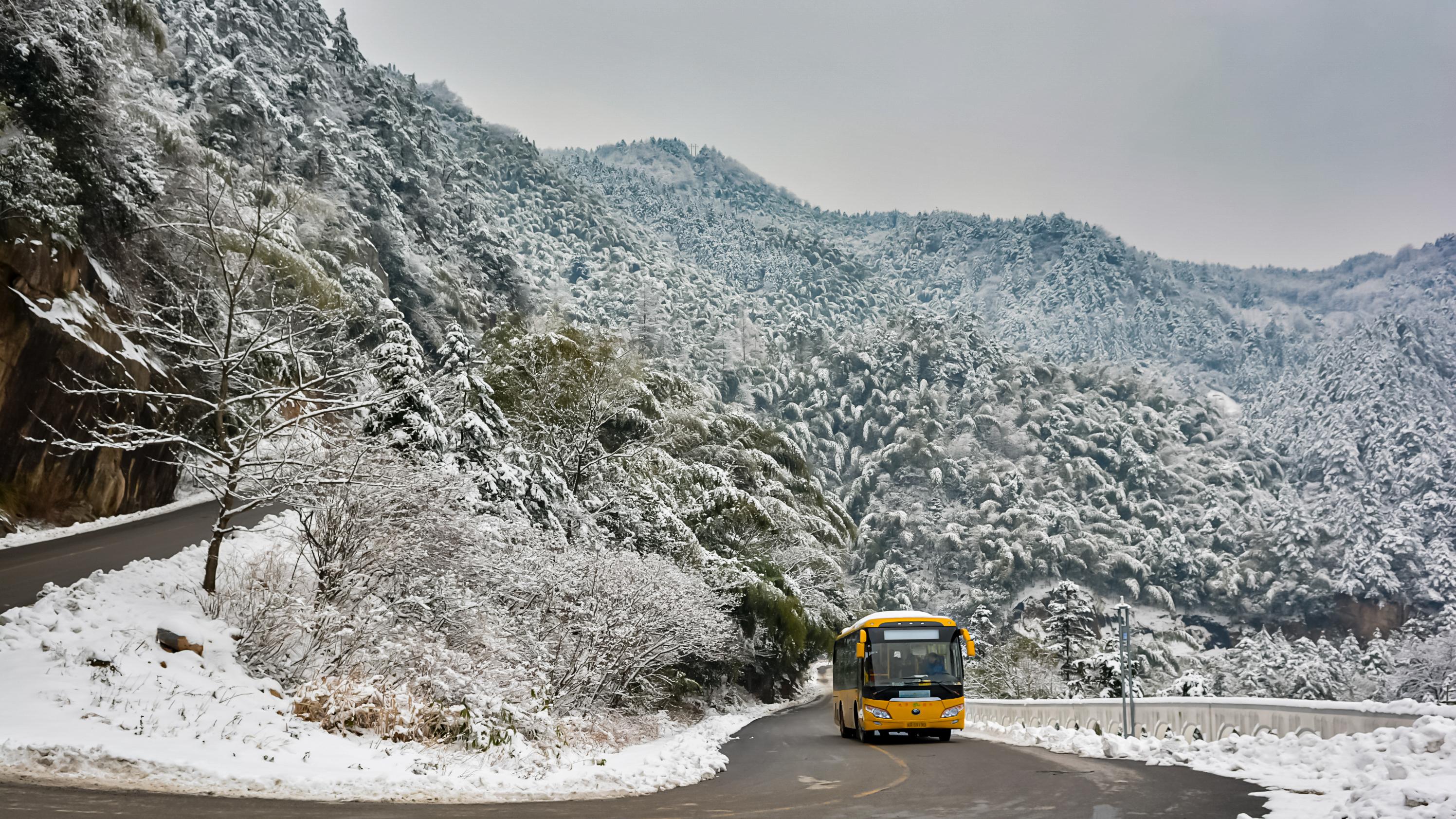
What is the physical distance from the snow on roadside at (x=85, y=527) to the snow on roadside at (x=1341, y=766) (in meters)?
20.8

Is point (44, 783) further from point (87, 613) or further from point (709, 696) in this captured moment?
point (709, 696)

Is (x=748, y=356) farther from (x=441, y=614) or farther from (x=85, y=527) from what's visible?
(x=441, y=614)

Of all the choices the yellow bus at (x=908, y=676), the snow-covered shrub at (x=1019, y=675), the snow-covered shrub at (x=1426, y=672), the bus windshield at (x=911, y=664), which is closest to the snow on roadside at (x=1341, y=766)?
the yellow bus at (x=908, y=676)

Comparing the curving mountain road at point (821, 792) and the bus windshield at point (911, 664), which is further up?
the bus windshield at point (911, 664)

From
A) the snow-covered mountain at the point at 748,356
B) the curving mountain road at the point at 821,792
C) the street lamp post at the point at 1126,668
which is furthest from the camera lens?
the snow-covered mountain at the point at 748,356

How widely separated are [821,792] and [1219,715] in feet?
27.8

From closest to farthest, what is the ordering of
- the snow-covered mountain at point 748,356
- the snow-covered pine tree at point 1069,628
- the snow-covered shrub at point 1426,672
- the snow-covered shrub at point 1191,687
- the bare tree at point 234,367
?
the bare tree at point 234,367
the snow-covered mountain at point 748,356
the snow-covered shrub at point 1191,687
the snow-covered pine tree at point 1069,628
the snow-covered shrub at point 1426,672

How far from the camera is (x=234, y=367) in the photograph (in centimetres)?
1406

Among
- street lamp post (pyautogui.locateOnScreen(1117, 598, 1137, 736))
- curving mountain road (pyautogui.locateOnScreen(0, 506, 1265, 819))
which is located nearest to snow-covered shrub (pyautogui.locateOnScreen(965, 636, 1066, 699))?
street lamp post (pyautogui.locateOnScreen(1117, 598, 1137, 736))

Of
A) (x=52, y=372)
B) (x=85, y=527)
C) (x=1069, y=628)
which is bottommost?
(x=85, y=527)

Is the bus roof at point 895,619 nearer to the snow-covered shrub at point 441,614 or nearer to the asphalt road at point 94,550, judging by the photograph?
the snow-covered shrub at point 441,614

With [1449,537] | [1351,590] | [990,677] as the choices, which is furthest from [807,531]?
[1449,537]

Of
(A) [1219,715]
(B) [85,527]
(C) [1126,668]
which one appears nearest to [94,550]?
(B) [85,527]

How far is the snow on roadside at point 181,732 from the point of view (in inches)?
352
